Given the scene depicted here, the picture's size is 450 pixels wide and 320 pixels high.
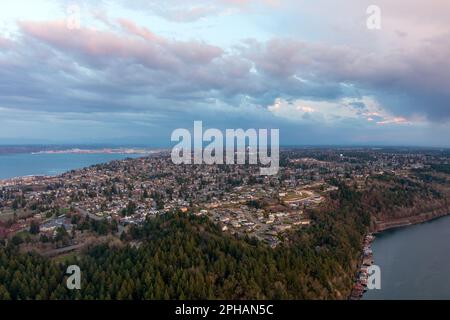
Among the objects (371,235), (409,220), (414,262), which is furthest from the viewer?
(409,220)

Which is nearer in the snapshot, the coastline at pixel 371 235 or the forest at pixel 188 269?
the forest at pixel 188 269

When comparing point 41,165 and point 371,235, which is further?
point 41,165

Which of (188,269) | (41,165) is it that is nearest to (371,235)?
(188,269)

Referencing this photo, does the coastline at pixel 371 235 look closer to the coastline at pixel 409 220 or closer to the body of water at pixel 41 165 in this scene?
the coastline at pixel 409 220

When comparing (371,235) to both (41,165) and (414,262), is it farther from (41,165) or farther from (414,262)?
(41,165)

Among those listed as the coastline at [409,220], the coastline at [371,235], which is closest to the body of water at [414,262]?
the coastline at [371,235]

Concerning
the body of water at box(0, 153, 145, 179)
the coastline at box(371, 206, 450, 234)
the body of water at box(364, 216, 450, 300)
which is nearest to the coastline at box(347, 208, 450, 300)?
the coastline at box(371, 206, 450, 234)

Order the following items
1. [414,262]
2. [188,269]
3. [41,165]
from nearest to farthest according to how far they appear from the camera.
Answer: [188,269], [414,262], [41,165]
